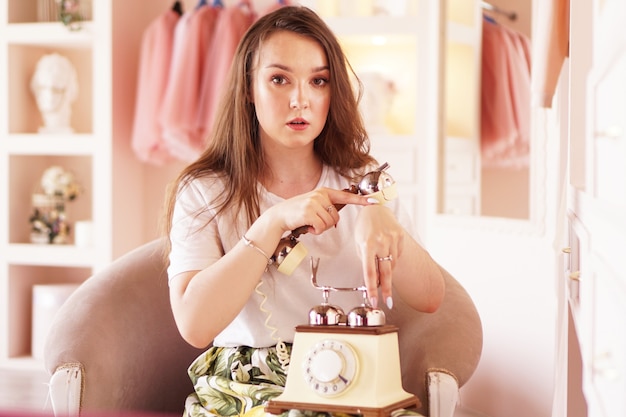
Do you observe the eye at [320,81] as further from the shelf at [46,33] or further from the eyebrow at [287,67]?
the shelf at [46,33]

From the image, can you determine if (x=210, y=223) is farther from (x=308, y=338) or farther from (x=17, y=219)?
(x=17, y=219)

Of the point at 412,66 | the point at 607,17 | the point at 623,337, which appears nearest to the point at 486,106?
the point at 412,66

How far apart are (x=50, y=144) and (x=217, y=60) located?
83 cm

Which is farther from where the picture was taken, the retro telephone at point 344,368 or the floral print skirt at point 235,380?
the floral print skirt at point 235,380

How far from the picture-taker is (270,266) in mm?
1581

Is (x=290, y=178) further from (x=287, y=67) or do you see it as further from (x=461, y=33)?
(x=461, y=33)

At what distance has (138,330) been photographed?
5.71 ft

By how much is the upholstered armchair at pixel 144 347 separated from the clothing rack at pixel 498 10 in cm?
157

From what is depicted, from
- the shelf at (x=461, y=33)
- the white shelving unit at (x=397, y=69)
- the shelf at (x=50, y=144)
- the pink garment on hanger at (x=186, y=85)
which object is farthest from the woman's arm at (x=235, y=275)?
the shelf at (x=50, y=144)

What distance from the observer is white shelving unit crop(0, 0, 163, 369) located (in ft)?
13.1

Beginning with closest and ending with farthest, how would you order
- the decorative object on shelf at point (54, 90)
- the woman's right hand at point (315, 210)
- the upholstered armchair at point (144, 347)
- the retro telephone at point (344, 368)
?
the retro telephone at point (344, 368)
the woman's right hand at point (315, 210)
the upholstered armchair at point (144, 347)
the decorative object on shelf at point (54, 90)

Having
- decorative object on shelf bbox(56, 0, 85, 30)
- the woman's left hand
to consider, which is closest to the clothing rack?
decorative object on shelf bbox(56, 0, 85, 30)

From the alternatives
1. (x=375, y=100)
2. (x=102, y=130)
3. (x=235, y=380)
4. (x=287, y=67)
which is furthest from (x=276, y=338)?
(x=102, y=130)

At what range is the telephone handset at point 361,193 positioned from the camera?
4.34 feet
